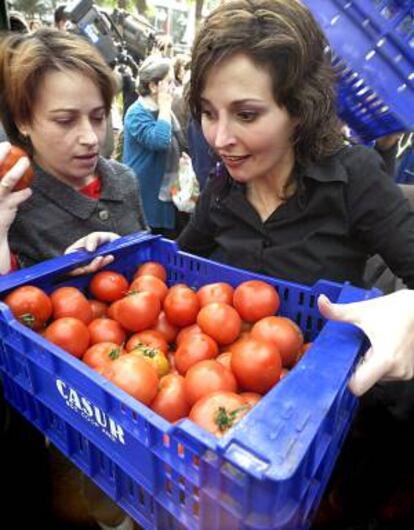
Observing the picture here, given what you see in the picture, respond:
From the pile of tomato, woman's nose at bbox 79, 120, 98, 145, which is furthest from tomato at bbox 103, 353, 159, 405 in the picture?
woman's nose at bbox 79, 120, 98, 145

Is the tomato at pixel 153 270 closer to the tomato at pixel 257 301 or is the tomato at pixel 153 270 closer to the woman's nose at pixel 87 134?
the tomato at pixel 257 301

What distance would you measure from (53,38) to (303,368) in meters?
1.43

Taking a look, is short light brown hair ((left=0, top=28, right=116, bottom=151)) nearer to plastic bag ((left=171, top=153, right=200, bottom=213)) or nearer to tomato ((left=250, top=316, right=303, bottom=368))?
tomato ((left=250, top=316, right=303, bottom=368))

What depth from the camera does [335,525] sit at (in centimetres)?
132

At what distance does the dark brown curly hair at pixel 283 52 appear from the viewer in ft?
3.68

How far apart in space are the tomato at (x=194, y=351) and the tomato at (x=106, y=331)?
0.18 m

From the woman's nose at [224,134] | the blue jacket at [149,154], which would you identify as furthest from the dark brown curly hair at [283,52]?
the blue jacket at [149,154]

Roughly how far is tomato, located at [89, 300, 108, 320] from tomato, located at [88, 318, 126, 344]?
0.27ft

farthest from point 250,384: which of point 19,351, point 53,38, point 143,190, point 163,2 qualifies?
point 163,2

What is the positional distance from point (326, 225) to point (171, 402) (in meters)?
0.71

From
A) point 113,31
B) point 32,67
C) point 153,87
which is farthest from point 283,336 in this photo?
point 113,31

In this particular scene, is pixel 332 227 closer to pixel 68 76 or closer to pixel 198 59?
pixel 198 59

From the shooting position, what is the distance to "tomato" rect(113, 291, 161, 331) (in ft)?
3.78

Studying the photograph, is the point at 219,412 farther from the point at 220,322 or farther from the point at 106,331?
the point at 106,331
